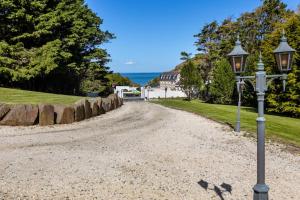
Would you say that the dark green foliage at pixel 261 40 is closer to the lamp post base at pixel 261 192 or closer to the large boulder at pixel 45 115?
the large boulder at pixel 45 115

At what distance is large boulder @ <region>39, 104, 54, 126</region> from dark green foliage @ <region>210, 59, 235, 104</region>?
28762mm

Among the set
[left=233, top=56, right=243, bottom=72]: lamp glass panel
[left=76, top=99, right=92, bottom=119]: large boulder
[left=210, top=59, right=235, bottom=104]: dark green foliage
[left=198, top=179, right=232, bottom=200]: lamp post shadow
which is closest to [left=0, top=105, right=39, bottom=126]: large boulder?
[left=76, top=99, right=92, bottom=119]: large boulder

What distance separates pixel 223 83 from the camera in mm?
41750

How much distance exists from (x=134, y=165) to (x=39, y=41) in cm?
2459

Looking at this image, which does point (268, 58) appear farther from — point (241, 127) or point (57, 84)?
point (57, 84)

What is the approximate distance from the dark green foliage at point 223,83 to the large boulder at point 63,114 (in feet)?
90.7

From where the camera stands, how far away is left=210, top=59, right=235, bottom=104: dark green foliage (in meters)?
41.2

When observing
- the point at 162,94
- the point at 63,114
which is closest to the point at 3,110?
the point at 63,114

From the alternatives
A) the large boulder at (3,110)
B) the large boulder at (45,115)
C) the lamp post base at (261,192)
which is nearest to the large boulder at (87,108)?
the large boulder at (45,115)

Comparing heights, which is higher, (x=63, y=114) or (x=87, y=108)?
(x=87, y=108)

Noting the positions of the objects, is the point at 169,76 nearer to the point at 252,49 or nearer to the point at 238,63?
the point at 252,49

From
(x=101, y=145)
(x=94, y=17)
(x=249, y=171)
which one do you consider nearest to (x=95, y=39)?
(x=94, y=17)

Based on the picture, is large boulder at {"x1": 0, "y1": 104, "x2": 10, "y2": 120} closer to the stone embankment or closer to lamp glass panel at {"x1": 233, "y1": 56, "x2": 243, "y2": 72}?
the stone embankment

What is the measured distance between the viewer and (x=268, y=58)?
2864 centimetres
